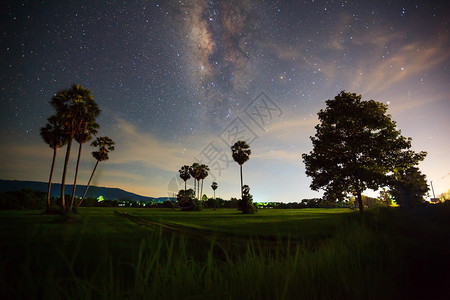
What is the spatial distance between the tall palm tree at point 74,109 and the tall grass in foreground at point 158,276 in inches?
1256

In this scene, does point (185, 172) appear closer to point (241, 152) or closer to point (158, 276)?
point (241, 152)

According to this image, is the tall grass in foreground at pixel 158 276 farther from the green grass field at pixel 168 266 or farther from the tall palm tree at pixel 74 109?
the tall palm tree at pixel 74 109

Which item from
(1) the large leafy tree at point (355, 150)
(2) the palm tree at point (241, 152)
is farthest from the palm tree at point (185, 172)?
(1) the large leafy tree at point (355, 150)

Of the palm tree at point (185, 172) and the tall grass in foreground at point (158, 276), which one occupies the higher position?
the palm tree at point (185, 172)

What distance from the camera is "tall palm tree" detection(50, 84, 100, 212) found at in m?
27.4

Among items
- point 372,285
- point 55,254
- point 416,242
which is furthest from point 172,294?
point 416,242

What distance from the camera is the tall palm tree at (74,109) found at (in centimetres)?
2741

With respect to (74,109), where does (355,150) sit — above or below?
below

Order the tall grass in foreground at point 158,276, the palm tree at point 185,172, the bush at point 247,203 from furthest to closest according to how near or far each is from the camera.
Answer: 1. the palm tree at point 185,172
2. the bush at point 247,203
3. the tall grass in foreground at point 158,276

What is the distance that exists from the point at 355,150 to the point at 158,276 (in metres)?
20.1

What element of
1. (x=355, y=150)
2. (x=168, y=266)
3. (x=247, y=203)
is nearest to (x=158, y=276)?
(x=168, y=266)

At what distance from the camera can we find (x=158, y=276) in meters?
1.53

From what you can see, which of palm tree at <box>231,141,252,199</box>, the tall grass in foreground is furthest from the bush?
the tall grass in foreground

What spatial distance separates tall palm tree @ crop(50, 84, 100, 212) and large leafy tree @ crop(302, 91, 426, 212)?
2801 centimetres
